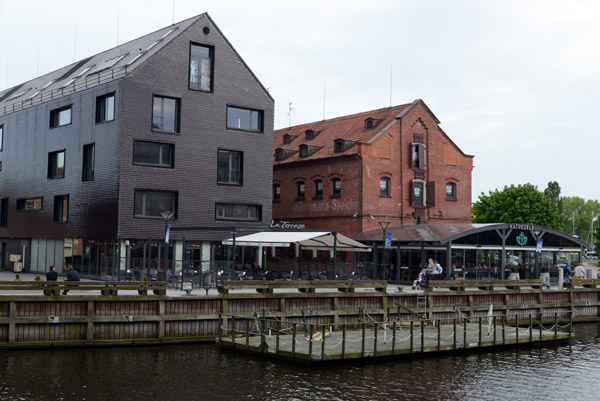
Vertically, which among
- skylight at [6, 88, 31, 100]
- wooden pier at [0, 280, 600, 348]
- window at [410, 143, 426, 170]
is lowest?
wooden pier at [0, 280, 600, 348]

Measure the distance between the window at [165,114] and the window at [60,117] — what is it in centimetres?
699

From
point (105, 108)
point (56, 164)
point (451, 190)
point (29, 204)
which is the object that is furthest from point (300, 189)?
point (29, 204)

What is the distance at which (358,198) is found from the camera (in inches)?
1874

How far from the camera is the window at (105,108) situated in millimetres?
39562

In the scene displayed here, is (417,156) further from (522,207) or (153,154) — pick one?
(522,207)

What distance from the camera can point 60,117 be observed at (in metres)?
44.4

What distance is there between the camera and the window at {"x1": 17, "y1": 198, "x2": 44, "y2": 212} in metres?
45.9

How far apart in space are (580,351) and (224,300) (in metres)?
13.5

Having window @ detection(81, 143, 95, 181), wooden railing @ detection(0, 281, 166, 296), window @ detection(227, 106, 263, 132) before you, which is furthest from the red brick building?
wooden railing @ detection(0, 281, 166, 296)

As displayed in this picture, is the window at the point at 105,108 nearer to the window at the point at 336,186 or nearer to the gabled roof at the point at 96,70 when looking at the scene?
the gabled roof at the point at 96,70

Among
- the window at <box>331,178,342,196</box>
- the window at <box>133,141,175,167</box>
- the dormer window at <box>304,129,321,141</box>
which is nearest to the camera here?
the window at <box>133,141,175,167</box>

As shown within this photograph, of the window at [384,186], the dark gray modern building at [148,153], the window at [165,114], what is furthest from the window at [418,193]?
the window at [165,114]

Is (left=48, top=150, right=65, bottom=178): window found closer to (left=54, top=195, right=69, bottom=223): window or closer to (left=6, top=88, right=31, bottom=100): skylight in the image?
(left=54, top=195, right=69, bottom=223): window

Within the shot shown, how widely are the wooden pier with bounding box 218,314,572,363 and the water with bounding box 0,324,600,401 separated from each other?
0.36 metres
